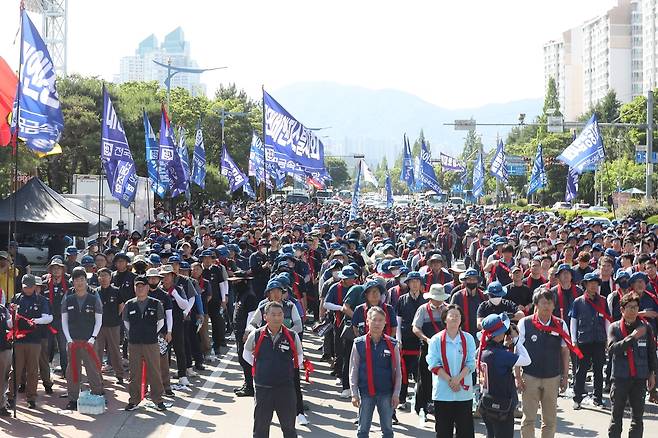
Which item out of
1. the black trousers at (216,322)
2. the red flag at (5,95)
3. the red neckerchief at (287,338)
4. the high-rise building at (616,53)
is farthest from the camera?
the high-rise building at (616,53)

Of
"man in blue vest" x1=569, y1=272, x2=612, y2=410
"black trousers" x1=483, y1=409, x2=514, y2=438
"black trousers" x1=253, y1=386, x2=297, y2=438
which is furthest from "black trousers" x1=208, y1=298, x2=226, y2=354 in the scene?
"black trousers" x1=483, y1=409, x2=514, y2=438

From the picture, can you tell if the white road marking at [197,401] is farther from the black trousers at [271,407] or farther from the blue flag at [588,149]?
the blue flag at [588,149]

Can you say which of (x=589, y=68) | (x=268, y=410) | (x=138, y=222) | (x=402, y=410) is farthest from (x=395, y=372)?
(x=589, y=68)

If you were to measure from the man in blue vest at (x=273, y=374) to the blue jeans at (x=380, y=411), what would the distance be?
0.62 m

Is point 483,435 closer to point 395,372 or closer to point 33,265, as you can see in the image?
point 395,372

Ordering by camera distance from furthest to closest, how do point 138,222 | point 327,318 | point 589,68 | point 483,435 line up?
1. point 589,68
2. point 138,222
3. point 327,318
4. point 483,435

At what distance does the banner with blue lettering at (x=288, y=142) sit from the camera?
68.9ft

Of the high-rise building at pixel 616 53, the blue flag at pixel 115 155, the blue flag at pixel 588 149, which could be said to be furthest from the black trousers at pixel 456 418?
the high-rise building at pixel 616 53

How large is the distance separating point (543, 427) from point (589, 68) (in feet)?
577

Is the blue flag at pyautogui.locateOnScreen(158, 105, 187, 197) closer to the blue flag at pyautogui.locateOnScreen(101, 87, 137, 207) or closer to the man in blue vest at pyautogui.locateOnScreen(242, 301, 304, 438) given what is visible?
the blue flag at pyautogui.locateOnScreen(101, 87, 137, 207)

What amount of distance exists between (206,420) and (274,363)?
9.11 feet

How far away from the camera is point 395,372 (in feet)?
27.0

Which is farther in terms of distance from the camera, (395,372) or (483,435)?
(483,435)

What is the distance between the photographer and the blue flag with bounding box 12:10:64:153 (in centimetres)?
1180
